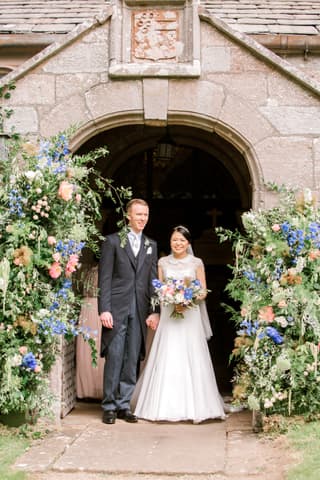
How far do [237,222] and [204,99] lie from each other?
3263 mm

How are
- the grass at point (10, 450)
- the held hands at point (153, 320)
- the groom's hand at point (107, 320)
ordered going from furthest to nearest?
the held hands at point (153, 320) < the groom's hand at point (107, 320) < the grass at point (10, 450)

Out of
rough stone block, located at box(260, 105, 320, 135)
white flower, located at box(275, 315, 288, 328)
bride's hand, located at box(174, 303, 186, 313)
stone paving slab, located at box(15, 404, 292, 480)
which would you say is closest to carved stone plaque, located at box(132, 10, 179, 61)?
rough stone block, located at box(260, 105, 320, 135)

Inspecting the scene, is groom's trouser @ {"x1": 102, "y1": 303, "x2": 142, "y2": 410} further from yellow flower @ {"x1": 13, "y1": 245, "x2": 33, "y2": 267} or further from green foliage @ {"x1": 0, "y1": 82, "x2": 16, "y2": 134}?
green foliage @ {"x1": 0, "y1": 82, "x2": 16, "y2": 134}

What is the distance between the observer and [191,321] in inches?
251

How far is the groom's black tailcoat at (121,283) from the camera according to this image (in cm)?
597

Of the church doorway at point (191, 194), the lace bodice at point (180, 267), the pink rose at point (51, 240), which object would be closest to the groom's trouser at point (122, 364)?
the lace bodice at point (180, 267)

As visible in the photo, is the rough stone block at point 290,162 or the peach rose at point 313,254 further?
the rough stone block at point 290,162

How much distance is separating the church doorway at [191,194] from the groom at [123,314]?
9.02ft

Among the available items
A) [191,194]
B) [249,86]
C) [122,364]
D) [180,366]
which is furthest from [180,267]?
[191,194]

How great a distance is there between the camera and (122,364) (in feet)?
19.8

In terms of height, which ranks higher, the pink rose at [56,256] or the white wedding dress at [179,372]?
the pink rose at [56,256]

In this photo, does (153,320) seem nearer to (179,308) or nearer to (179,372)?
(179,308)

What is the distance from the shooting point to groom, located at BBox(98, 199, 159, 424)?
5949mm

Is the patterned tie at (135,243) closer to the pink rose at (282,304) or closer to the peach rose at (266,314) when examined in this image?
the peach rose at (266,314)
